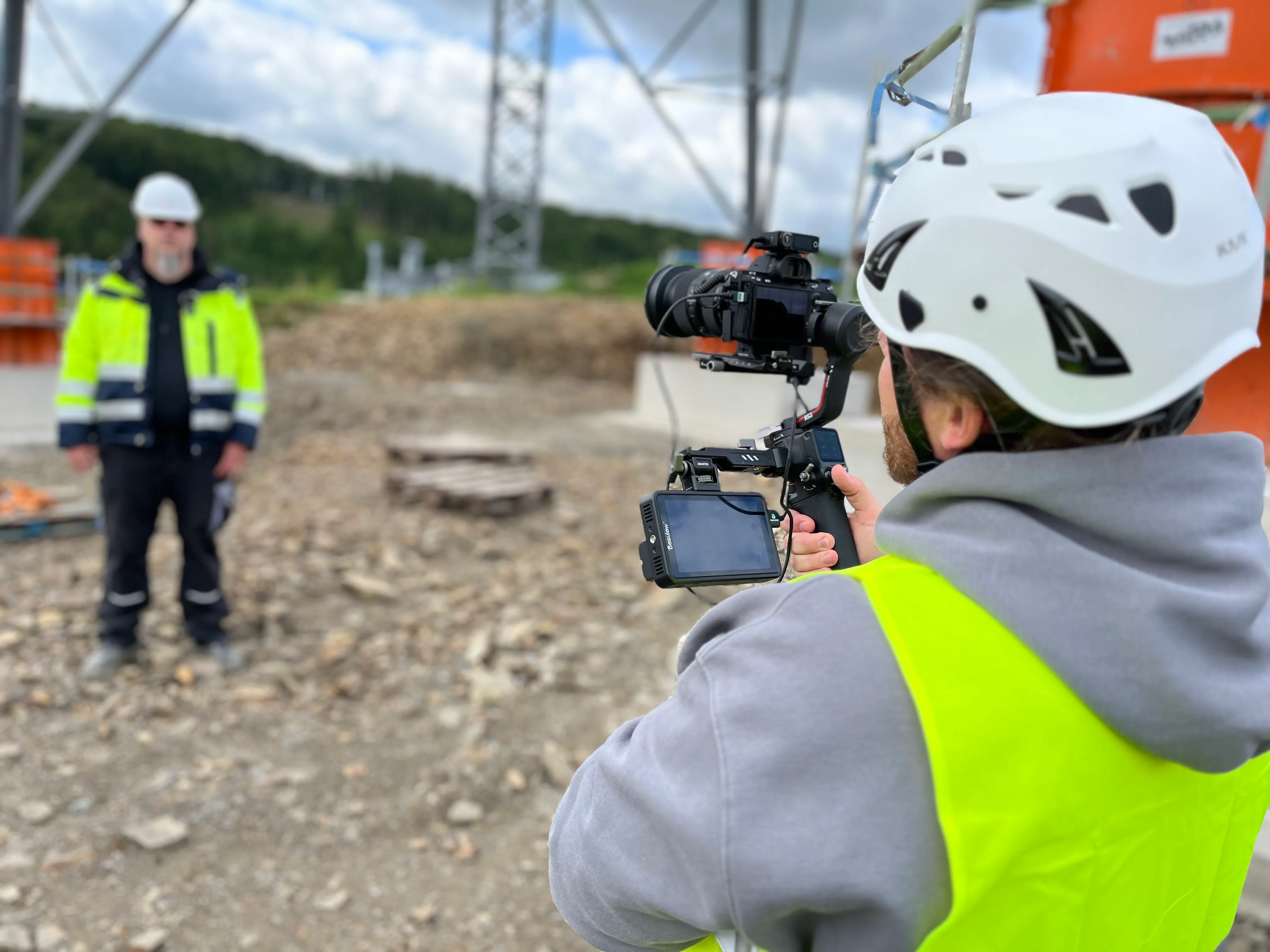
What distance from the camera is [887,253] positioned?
104 cm

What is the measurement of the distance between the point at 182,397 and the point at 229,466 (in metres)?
0.37

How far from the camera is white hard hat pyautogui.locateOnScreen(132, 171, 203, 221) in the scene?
13.4ft

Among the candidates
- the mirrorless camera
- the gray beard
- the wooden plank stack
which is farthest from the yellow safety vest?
the wooden plank stack

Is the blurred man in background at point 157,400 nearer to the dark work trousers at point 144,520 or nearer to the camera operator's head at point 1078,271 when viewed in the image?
the dark work trousers at point 144,520

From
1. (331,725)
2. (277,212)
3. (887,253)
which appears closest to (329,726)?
(331,725)

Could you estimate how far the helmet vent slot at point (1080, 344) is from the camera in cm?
89

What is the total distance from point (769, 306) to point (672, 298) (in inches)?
7.3

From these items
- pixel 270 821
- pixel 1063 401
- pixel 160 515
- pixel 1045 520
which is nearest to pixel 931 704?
pixel 1045 520

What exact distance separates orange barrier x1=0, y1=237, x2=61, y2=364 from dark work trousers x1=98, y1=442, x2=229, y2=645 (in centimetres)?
635

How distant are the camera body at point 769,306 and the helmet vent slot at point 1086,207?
64 cm

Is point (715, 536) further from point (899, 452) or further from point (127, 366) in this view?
point (127, 366)


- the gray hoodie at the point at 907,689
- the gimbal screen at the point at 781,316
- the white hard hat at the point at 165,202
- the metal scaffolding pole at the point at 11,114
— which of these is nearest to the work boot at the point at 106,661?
the white hard hat at the point at 165,202

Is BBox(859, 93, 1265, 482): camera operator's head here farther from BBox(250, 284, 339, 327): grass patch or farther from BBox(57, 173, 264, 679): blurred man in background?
BBox(250, 284, 339, 327): grass patch

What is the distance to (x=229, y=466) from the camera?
432 cm
